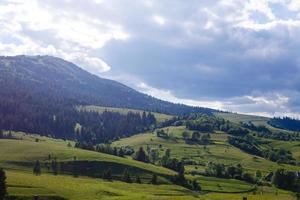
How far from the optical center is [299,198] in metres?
159

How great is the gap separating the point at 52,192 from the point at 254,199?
6338 centimetres

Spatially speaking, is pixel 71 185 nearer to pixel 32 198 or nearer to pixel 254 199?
pixel 32 198

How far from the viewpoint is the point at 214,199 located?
16038 cm

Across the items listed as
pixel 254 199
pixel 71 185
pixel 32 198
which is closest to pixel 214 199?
pixel 254 199

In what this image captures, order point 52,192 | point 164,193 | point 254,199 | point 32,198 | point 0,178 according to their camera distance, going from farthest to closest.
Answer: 1. point 164,193
2. point 254,199
3. point 52,192
4. point 32,198
5. point 0,178

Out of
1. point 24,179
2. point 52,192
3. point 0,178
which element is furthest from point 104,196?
point 0,178

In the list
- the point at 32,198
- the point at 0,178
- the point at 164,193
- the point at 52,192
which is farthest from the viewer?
the point at 164,193

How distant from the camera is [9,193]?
445 ft

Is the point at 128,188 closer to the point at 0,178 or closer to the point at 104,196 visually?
the point at 104,196

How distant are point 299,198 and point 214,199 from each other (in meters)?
27.3

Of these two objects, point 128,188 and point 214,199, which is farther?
point 128,188

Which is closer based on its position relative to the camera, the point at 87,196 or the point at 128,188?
the point at 87,196

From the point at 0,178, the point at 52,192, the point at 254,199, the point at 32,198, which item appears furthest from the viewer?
the point at 254,199

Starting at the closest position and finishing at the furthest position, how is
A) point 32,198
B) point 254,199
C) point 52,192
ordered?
point 32,198
point 52,192
point 254,199
